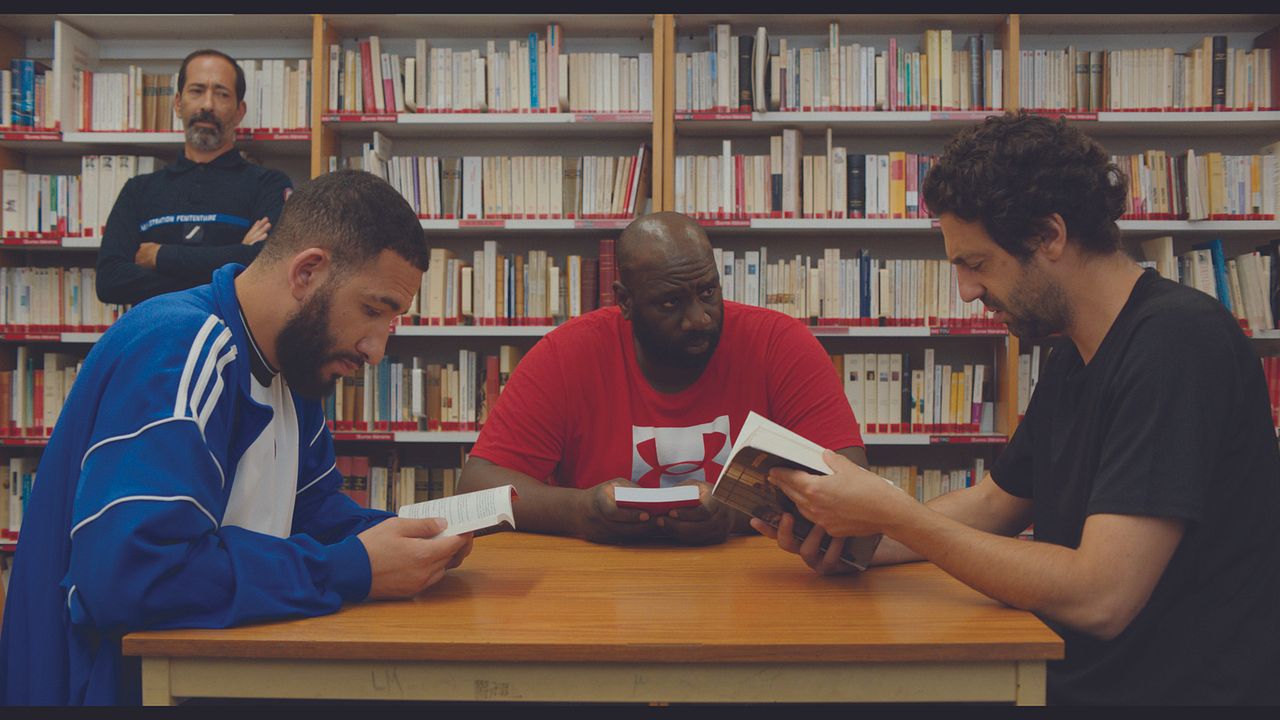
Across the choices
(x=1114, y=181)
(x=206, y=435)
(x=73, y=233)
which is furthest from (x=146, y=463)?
(x=73, y=233)

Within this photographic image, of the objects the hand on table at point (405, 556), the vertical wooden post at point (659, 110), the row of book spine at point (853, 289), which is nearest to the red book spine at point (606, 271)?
the vertical wooden post at point (659, 110)

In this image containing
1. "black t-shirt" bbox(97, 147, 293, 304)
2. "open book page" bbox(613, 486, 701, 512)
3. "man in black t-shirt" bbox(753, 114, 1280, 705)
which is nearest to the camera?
"man in black t-shirt" bbox(753, 114, 1280, 705)

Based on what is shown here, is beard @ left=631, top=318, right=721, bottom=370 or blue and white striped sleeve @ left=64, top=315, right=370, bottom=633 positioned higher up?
beard @ left=631, top=318, right=721, bottom=370

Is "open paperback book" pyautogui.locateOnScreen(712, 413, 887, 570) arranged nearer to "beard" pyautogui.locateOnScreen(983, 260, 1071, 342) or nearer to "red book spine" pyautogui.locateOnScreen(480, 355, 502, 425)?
"beard" pyautogui.locateOnScreen(983, 260, 1071, 342)

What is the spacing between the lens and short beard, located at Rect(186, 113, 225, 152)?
3.46m

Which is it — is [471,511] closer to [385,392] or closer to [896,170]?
[385,392]

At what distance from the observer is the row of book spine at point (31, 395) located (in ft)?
12.5

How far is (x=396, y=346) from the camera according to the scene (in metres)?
4.07

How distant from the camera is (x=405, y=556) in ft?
4.09

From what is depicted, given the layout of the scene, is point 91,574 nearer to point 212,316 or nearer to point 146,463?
point 146,463

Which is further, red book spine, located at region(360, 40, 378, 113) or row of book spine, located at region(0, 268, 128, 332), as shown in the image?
row of book spine, located at region(0, 268, 128, 332)

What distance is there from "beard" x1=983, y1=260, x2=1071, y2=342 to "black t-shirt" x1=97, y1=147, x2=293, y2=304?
2.70 metres

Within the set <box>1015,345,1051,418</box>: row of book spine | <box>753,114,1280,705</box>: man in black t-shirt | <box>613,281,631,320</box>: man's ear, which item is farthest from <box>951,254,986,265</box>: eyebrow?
<box>1015,345,1051,418</box>: row of book spine

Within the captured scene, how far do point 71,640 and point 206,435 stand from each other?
30 centimetres
